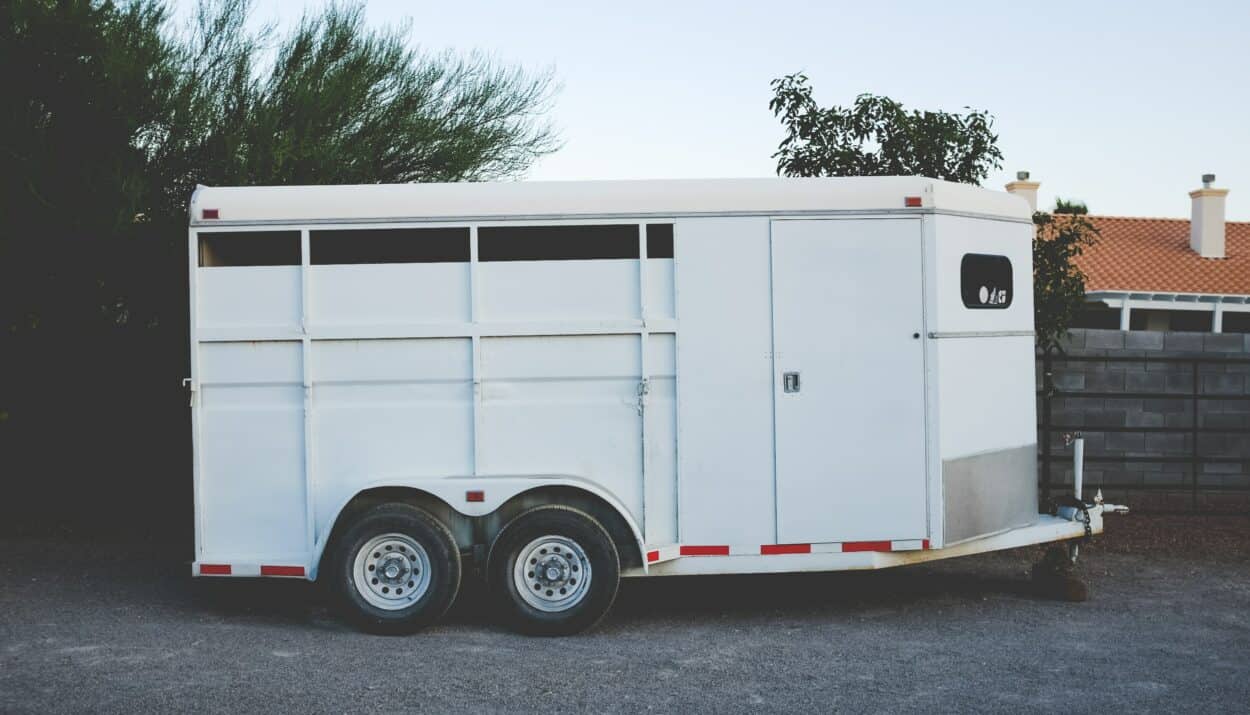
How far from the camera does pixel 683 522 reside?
700 centimetres

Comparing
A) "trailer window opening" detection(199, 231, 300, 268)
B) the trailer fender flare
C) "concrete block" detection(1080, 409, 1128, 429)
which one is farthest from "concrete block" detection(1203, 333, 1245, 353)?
"trailer window opening" detection(199, 231, 300, 268)

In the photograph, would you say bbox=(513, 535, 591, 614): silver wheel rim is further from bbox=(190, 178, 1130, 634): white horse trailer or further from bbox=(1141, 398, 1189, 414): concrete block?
bbox=(1141, 398, 1189, 414): concrete block

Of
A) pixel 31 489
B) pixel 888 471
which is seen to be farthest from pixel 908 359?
pixel 31 489

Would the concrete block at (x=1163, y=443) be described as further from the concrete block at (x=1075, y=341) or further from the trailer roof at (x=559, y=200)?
the trailer roof at (x=559, y=200)

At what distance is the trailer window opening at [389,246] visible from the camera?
23.2ft

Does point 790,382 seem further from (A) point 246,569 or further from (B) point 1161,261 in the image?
(B) point 1161,261

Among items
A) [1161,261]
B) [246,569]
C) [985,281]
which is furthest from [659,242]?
[1161,261]

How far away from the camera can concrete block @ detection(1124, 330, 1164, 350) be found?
11.1 m

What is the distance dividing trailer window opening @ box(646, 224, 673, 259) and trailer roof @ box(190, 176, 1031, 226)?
0.30 feet

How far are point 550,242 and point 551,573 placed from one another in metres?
1.98

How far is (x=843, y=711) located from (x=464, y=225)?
353 cm

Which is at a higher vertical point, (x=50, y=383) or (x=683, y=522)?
(x=50, y=383)

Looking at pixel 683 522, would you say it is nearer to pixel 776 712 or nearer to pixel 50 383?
pixel 776 712

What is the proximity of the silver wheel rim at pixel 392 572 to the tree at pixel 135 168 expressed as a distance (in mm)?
→ 4558
